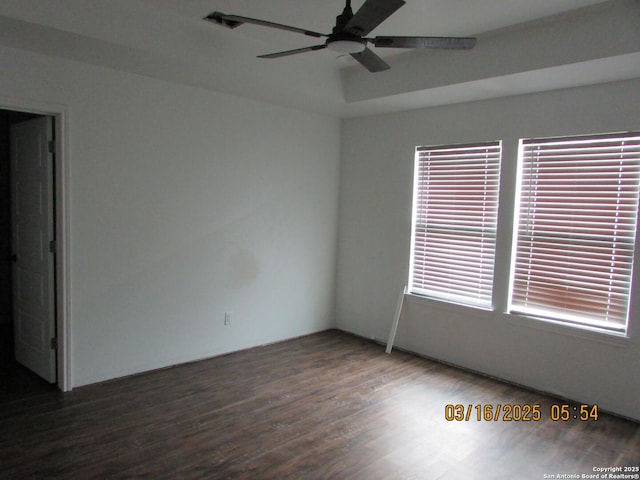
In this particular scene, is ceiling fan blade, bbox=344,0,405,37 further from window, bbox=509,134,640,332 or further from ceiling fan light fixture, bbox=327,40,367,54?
window, bbox=509,134,640,332

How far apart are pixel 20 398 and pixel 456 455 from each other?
3090 mm

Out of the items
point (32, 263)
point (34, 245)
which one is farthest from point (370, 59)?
point (32, 263)

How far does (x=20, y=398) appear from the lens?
332cm

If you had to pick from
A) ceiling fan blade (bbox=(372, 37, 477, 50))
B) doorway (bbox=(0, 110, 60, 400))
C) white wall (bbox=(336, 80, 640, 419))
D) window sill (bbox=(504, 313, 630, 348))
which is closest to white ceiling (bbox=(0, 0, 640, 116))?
white wall (bbox=(336, 80, 640, 419))

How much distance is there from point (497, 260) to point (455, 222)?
56 cm

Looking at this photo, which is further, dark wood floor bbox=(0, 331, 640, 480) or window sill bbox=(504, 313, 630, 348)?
window sill bbox=(504, 313, 630, 348)

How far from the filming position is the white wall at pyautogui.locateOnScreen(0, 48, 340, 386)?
347 cm

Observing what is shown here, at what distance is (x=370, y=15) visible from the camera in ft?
6.76

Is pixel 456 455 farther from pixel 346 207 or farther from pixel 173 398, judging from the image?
pixel 346 207

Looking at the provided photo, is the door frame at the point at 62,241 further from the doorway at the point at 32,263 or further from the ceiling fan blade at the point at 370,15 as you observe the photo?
the ceiling fan blade at the point at 370,15

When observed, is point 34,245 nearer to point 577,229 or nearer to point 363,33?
point 363,33

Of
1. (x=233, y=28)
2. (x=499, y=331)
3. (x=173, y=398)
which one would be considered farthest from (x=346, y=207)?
(x=173, y=398)

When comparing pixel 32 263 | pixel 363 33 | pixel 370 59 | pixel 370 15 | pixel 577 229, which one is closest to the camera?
pixel 370 15

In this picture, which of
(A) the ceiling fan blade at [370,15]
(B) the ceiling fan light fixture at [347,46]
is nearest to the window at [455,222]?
(B) the ceiling fan light fixture at [347,46]
